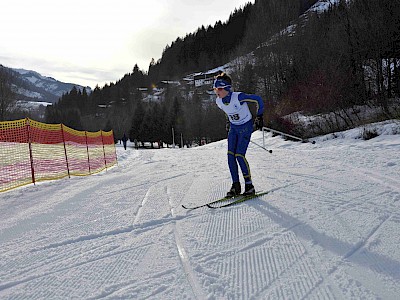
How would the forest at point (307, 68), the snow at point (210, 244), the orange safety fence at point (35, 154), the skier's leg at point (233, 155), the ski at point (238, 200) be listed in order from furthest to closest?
the forest at point (307, 68), the orange safety fence at point (35, 154), the skier's leg at point (233, 155), the ski at point (238, 200), the snow at point (210, 244)

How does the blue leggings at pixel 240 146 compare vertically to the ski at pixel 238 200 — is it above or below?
above

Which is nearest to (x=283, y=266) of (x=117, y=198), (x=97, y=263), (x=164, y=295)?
(x=164, y=295)

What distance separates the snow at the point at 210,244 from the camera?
6.32ft

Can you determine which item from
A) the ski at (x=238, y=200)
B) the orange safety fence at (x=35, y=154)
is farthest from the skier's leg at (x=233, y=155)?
the orange safety fence at (x=35, y=154)

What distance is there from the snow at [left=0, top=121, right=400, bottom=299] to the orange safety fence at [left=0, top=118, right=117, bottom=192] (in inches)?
106

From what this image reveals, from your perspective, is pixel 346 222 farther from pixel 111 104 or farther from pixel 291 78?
pixel 111 104

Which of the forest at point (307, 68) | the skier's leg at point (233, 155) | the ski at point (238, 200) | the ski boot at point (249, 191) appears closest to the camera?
the ski at point (238, 200)

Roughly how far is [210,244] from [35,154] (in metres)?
8.45

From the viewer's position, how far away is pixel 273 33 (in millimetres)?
29969

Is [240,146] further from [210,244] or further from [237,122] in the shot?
[210,244]

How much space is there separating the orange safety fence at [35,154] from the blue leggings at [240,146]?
4.89m

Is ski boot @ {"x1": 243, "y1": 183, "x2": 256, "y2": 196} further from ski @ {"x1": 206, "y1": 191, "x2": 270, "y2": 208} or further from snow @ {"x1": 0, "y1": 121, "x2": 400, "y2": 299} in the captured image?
snow @ {"x1": 0, "y1": 121, "x2": 400, "y2": 299}

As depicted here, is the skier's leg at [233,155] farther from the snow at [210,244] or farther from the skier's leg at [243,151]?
the snow at [210,244]

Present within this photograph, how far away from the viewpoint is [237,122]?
4.38 metres
